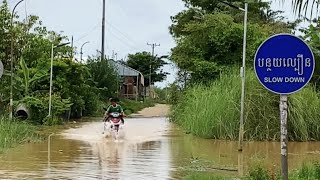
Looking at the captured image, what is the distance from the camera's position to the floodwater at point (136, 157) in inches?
516

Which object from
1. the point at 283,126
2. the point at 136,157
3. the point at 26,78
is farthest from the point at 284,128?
the point at 26,78

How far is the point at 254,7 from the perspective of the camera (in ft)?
142

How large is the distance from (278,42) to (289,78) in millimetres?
481

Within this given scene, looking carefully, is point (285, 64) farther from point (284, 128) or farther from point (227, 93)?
point (227, 93)

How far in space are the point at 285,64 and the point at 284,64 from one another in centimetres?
1

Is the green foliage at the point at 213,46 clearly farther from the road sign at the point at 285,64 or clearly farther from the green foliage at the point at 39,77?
the road sign at the point at 285,64

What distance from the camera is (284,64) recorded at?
747 cm

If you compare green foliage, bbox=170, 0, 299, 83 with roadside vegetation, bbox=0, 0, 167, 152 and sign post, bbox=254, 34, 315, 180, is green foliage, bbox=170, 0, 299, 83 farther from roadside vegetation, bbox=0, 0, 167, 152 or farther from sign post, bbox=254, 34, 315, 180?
sign post, bbox=254, 34, 315, 180

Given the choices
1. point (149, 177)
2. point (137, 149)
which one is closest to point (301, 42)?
point (149, 177)

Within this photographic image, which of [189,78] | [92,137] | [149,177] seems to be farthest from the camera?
[189,78]

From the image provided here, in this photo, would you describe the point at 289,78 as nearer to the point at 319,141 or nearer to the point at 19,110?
the point at 319,141

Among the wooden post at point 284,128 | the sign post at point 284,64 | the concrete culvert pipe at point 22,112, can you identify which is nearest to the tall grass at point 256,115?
the concrete culvert pipe at point 22,112

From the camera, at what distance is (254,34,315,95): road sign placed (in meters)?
7.45

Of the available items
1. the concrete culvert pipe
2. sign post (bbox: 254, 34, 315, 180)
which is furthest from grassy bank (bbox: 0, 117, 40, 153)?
sign post (bbox: 254, 34, 315, 180)
